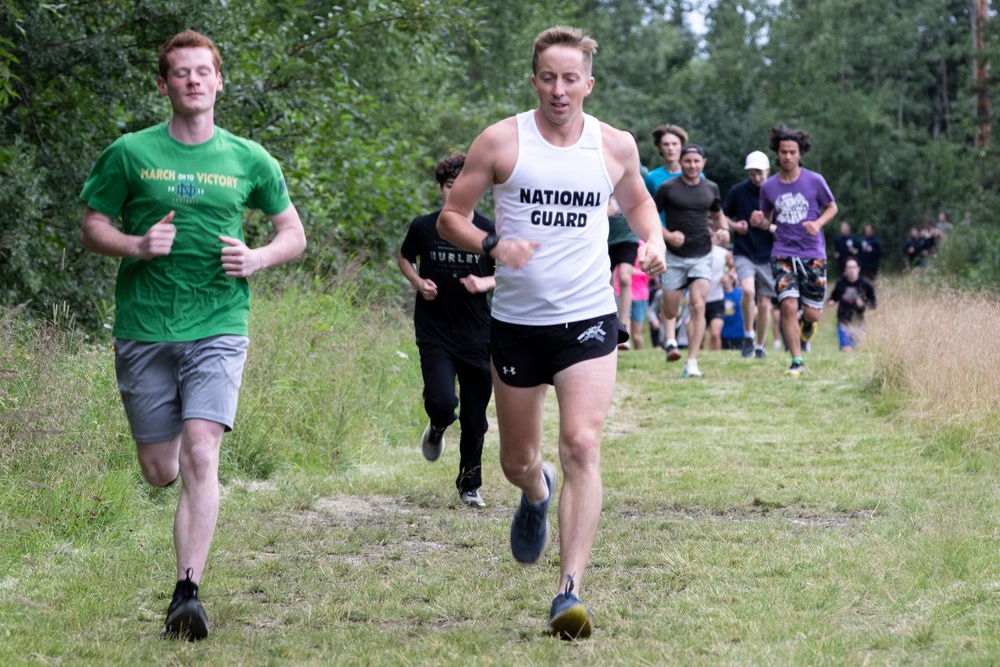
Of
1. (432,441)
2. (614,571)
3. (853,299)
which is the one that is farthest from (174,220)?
(853,299)

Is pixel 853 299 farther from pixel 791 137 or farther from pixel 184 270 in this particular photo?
pixel 184 270

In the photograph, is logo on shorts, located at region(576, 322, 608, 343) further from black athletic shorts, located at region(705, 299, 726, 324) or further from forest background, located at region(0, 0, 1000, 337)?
black athletic shorts, located at region(705, 299, 726, 324)

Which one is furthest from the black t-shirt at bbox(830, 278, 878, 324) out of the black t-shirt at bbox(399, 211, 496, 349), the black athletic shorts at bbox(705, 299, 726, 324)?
the black t-shirt at bbox(399, 211, 496, 349)

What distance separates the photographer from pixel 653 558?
6504 mm

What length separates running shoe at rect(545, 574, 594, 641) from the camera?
504 centimetres

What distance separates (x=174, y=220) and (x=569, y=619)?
2180 millimetres

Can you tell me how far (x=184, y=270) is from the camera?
17.3 feet

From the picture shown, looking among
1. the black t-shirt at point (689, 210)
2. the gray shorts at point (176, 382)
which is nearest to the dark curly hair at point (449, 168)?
the gray shorts at point (176, 382)

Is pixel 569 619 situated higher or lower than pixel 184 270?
lower

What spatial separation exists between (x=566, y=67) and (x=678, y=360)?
10333mm

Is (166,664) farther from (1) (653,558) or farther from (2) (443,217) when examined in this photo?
(1) (653,558)

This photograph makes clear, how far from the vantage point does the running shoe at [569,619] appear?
5039mm

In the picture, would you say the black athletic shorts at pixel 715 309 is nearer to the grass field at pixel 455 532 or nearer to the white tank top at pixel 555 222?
the grass field at pixel 455 532

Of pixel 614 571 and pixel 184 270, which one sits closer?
pixel 184 270
